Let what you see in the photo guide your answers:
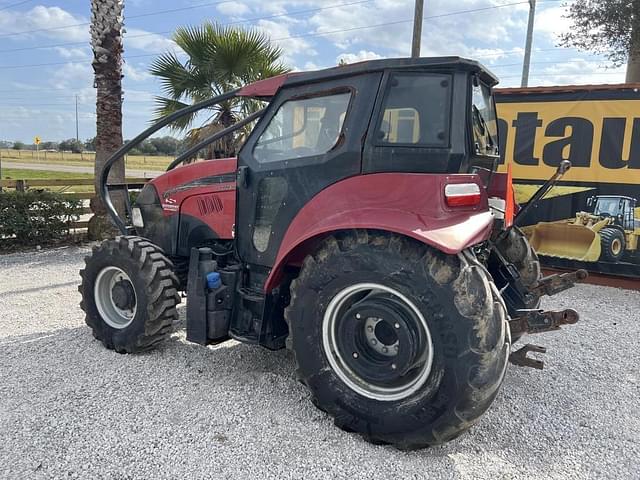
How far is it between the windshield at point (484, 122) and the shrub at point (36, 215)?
7.55 m

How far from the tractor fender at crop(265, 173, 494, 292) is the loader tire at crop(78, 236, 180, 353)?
3.96 ft

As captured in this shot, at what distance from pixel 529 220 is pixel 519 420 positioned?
4815 millimetres

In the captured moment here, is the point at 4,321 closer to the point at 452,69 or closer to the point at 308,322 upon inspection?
the point at 308,322

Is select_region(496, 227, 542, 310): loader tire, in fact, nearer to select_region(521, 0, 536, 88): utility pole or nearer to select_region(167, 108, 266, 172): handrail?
select_region(167, 108, 266, 172): handrail

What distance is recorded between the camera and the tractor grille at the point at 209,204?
378 cm

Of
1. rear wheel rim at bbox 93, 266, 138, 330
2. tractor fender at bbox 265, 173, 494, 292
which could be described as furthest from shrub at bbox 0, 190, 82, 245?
tractor fender at bbox 265, 173, 494, 292

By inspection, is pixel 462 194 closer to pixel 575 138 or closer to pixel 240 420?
pixel 240 420

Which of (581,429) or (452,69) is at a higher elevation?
(452,69)

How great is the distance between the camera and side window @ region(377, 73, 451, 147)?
2785 mm

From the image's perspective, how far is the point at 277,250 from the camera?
3.36 meters

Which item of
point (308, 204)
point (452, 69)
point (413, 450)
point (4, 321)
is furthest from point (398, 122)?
point (4, 321)

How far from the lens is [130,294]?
3.95 meters

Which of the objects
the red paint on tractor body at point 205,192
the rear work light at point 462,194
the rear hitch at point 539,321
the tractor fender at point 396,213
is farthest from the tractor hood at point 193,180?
the rear hitch at point 539,321

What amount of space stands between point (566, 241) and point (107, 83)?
7913mm
